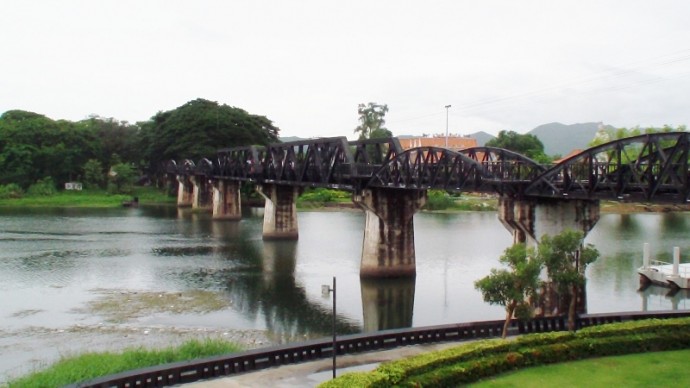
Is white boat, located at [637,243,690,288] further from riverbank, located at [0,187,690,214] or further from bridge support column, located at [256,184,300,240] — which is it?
riverbank, located at [0,187,690,214]

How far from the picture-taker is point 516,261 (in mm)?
26688

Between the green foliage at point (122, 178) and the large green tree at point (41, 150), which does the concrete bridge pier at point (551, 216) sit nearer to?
the green foliage at point (122, 178)

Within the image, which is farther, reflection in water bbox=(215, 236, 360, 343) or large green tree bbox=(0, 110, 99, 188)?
large green tree bbox=(0, 110, 99, 188)

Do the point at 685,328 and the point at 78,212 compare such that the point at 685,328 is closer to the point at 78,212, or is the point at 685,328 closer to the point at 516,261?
the point at 516,261

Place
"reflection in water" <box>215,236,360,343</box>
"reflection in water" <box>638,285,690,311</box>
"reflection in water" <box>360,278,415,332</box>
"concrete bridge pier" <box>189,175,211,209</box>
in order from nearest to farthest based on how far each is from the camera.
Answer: "reflection in water" <box>215,236,360,343</box>, "reflection in water" <box>360,278,415,332</box>, "reflection in water" <box>638,285,690,311</box>, "concrete bridge pier" <box>189,175,211,209</box>

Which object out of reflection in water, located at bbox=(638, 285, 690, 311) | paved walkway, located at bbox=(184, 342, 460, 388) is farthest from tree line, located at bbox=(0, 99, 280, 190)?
paved walkway, located at bbox=(184, 342, 460, 388)

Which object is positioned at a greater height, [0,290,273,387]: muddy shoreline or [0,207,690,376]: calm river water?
[0,207,690,376]: calm river water

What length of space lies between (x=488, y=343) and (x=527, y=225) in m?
17.6

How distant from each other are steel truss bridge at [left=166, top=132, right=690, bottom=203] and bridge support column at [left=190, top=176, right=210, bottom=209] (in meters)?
46.4

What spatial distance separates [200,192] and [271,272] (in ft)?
225

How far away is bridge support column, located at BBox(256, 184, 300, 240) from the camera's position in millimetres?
77919

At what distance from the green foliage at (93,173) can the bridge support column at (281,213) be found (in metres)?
67.2

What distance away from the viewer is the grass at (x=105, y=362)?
2433 cm

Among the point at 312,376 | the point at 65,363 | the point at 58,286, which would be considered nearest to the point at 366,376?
the point at 312,376
